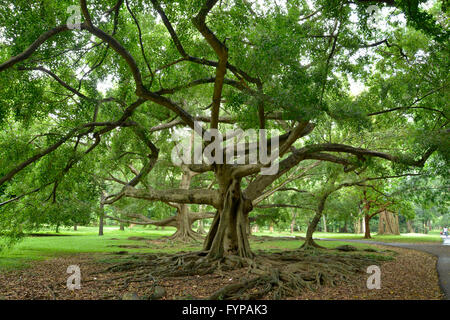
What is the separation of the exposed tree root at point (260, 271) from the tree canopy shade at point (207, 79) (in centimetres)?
84

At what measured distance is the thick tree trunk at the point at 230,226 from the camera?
367 inches

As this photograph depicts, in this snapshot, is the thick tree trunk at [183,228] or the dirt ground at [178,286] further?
the thick tree trunk at [183,228]

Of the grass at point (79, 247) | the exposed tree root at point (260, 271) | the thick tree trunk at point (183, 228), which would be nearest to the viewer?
the exposed tree root at point (260, 271)

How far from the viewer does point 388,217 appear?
30.2 meters

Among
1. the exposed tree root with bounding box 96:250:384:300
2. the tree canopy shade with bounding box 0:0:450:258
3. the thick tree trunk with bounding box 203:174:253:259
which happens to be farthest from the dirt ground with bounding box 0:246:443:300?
the tree canopy shade with bounding box 0:0:450:258

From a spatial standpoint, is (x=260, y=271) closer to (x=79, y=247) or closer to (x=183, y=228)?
(x=79, y=247)

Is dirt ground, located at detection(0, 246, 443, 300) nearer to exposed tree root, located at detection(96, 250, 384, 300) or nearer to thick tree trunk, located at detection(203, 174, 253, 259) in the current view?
exposed tree root, located at detection(96, 250, 384, 300)

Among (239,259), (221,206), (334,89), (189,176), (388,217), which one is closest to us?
(334,89)

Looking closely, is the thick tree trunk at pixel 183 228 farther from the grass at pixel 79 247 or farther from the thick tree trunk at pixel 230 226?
the thick tree trunk at pixel 230 226

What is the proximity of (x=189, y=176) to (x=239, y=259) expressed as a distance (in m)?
12.0

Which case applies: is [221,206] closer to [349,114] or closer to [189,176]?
[349,114]

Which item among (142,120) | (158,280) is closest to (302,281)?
(158,280)

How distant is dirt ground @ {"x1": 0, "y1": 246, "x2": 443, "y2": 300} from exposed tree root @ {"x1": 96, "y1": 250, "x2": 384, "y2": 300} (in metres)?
0.28

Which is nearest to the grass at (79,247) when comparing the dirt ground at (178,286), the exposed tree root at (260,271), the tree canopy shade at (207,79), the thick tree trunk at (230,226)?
the tree canopy shade at (207,79)
